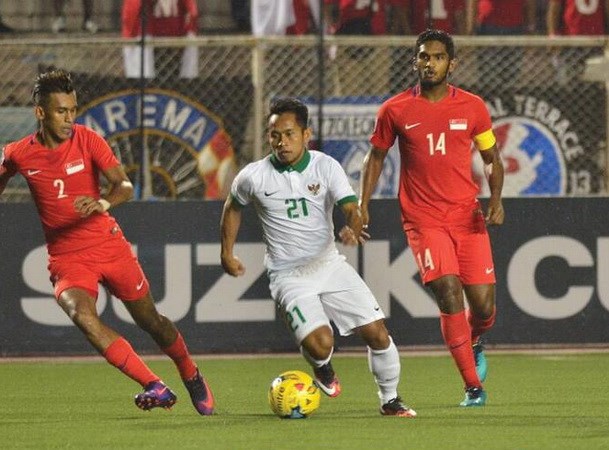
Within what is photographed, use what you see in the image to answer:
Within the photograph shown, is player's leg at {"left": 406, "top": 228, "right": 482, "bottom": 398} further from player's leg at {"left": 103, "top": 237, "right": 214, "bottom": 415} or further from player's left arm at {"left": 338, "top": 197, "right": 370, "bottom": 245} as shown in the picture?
player's leg at {"left": 103, "top": 237, "right": 214, "bottom": 415}

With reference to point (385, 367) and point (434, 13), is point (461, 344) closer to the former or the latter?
point (385, 367)

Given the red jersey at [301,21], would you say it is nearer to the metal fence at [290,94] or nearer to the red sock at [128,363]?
the metal fence at [290,94]

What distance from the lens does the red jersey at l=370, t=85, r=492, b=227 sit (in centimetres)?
1071

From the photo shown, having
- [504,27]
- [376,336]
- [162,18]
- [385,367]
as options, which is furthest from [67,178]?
[504,27]

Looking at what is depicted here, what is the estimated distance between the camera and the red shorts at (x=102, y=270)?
9914mm

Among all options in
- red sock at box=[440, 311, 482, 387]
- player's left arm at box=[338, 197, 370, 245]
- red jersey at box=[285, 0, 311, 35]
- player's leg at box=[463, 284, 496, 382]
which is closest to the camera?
player's left arm at box=[338, 197, 370, 245]

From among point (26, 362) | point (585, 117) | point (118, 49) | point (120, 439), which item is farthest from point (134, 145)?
point (120, 439)

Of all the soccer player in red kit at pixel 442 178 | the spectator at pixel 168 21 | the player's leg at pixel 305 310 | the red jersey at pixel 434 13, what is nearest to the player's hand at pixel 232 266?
the player's leg at pixel 305 310

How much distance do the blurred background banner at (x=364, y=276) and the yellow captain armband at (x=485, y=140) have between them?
3873 millimetres

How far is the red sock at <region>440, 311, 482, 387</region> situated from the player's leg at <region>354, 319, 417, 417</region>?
2.04ft

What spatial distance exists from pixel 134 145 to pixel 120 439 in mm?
7017

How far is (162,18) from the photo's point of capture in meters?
16.8

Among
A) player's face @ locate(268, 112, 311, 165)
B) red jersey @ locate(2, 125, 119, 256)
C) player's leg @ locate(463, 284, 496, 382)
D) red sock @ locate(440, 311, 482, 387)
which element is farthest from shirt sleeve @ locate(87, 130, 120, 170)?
player's leg @ locate(463, 284, 496, 382)

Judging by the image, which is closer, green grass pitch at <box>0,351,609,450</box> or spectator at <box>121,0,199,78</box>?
green grass pitch at <box>0,351,609,450</box>
